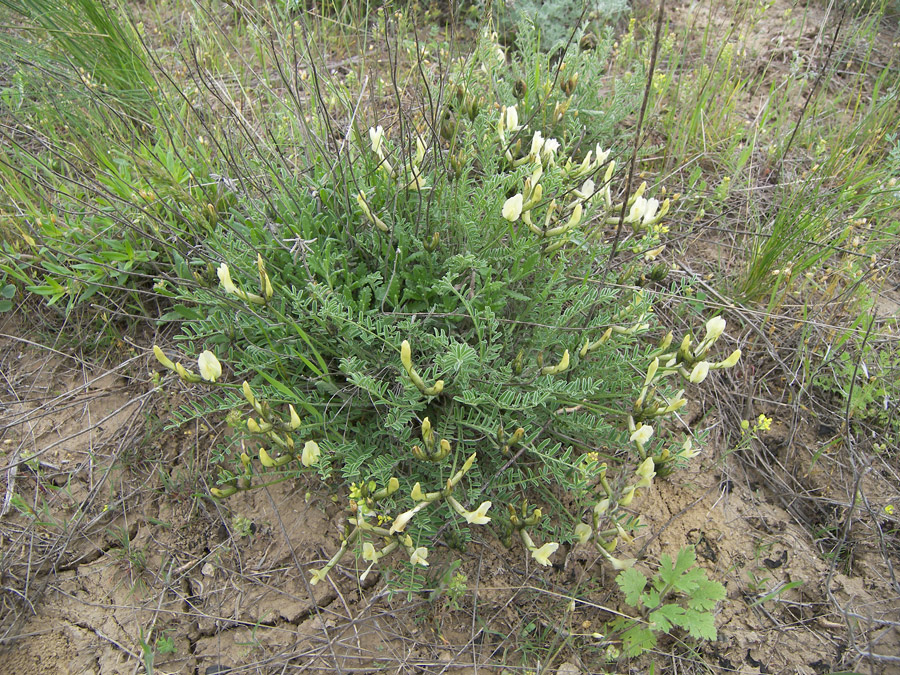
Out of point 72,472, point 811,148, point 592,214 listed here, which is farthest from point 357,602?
point 811,148

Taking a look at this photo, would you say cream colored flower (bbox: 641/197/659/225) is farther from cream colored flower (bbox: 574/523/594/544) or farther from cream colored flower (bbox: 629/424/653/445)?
cream colored flower (bbox: 574/523/594/544)

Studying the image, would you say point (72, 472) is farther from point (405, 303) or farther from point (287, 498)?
point (405, 303)

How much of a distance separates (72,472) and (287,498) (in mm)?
857

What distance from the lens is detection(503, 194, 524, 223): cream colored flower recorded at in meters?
1.84

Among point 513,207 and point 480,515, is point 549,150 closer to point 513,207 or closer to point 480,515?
point 513,207

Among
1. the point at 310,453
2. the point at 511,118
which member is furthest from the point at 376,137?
the point at 310,453

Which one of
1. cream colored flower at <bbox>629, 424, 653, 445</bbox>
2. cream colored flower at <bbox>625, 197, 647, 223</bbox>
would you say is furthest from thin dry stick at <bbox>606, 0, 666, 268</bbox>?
cream colored flower at <bbox>629, 424, 653, 445</bbox>

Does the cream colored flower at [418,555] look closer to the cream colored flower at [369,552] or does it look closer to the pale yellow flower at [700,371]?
the cream colored flower at [369,552]

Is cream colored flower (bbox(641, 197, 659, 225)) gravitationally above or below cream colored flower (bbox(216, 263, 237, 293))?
above

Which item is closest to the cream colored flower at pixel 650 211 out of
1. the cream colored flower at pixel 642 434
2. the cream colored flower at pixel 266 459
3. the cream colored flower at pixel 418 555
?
the cream colored flower at pixel 642 434

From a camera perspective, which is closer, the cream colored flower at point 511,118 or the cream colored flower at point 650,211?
the cream colored flower at point 650,211

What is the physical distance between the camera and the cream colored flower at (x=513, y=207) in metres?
1.84

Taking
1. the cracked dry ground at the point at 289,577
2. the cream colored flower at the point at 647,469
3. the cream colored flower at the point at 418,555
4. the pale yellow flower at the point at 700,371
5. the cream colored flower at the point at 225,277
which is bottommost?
the cracked dry ground at the point at 289,577

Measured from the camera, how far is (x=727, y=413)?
8.22 feet
